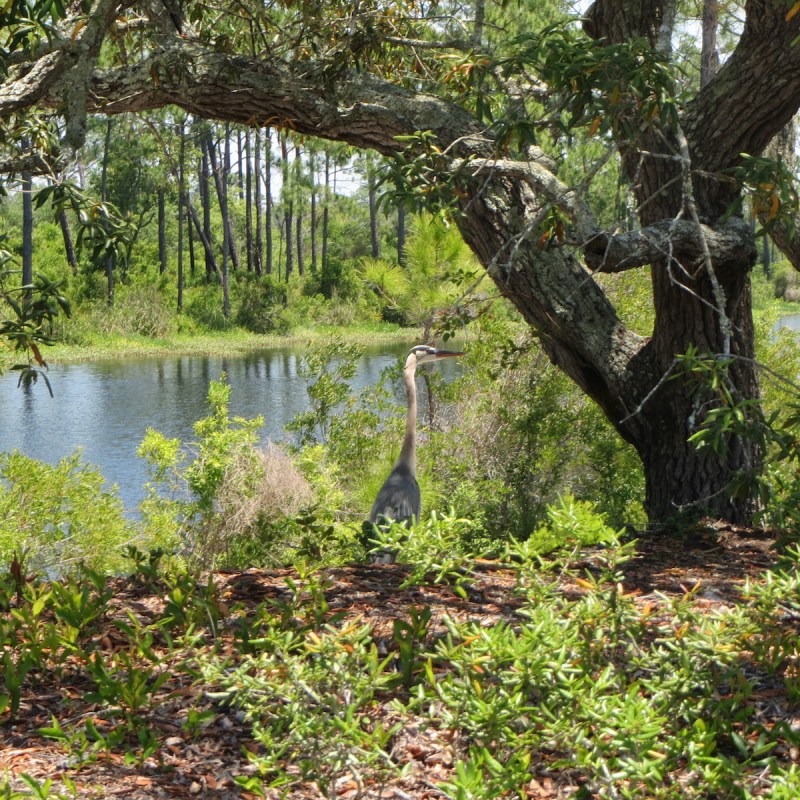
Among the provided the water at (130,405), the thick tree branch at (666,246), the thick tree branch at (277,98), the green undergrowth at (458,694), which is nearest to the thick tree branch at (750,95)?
the thick tree branch at (666,246)

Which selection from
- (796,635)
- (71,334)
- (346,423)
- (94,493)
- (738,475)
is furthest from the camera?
(71,334)

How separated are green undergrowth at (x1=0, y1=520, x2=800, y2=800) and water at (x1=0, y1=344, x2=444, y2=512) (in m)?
5.90

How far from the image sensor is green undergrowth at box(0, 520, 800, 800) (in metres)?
2.55

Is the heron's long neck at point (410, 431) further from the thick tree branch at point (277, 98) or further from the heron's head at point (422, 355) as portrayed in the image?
the thick tree branch at point (277, 98)

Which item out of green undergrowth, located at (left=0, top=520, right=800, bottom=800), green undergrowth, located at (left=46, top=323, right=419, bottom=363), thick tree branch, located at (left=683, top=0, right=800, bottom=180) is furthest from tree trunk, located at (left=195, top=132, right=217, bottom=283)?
green undergrowth, located at (left=0, top=520, right=800, bottom=800)

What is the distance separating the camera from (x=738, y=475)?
3564mm

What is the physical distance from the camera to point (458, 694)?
8.62 ft

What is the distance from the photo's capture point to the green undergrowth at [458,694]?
255cm

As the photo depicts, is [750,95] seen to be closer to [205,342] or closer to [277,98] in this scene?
[277,98]

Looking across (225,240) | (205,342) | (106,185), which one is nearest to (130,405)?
(205,342)

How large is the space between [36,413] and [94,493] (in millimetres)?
9316

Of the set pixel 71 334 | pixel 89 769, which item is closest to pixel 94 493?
pixel 89 769

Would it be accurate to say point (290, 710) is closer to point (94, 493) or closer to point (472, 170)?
point (472, 170)

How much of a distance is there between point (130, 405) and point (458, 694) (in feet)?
47.9
